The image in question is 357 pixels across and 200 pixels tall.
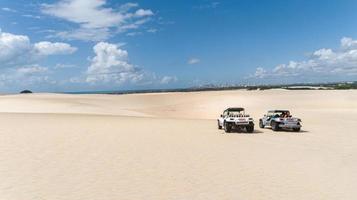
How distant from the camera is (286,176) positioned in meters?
11.6

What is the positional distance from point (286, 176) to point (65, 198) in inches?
252

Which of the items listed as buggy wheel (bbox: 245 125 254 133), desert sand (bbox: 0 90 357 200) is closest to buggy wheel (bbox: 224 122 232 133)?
buggy wheel (bbox: 245 125 254 133)

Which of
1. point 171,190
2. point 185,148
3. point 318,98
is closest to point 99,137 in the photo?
point 185,148

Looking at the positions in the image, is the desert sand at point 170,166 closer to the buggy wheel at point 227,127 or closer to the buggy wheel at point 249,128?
the buggy wheel at point 249,128

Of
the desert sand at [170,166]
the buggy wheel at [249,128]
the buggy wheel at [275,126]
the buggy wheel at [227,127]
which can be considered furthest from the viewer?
the buggy wheel at [275,126]

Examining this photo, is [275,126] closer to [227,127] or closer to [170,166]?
[227,127]

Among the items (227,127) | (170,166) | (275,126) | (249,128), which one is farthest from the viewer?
(275,126)

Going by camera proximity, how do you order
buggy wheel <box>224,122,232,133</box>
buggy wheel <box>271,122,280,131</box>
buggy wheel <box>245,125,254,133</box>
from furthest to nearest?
buggy wheel <box>271,122,280,131</box>, buggy wheel <box>245,125,254,133</box>, buggy wheel <box>224,122,232,133</box>

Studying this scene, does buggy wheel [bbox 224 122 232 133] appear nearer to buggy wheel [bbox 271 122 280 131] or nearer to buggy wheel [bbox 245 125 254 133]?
buggy wheel [bbox 245 125 254 133]

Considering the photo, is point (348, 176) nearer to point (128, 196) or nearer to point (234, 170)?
point (234, 170)

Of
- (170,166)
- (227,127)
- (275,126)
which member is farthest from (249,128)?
(170,166)

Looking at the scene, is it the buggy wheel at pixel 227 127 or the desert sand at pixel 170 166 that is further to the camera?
the buggy wheel at pixel 227 127

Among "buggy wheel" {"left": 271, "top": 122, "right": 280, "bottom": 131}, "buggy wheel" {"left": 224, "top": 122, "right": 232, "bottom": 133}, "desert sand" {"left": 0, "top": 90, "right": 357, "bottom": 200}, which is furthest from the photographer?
"buggy wheel" {"left": 271, "top": 122, "right": 280, "bottom": 131}

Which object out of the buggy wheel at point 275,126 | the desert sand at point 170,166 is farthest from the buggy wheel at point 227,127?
the desert sand at point 170,166
